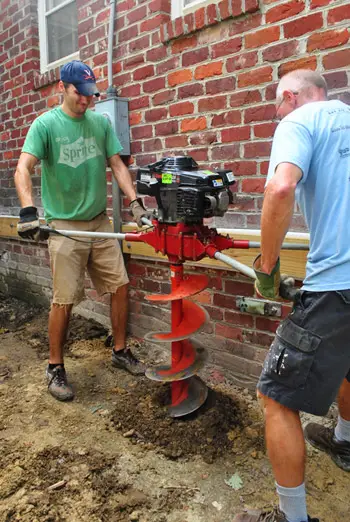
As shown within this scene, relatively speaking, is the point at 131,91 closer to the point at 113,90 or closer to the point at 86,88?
the point at 113,90

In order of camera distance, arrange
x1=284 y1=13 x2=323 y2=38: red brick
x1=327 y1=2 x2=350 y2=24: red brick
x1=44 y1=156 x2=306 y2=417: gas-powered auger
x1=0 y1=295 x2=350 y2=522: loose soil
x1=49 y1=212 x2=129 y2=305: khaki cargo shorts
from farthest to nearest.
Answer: x1=49 y1=212 x2=129 y2=305: khaki cargo shorts < x1=284 y1=13 x2=323 y2=38: red brick < x1=327 y1=2 x2=350 y2=24: red brick < x1=44 y1=156 x2=306 y2=417: gas-powered auger < x1=0 y1=295 x2=350 y2=522: loose soil

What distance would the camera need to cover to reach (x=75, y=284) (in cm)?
343

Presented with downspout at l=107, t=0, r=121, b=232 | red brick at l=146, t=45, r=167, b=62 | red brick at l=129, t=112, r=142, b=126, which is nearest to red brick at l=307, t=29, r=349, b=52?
red brick at l=146, t=45, r=167, b=62

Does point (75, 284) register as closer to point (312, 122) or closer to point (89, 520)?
point (89, 520)

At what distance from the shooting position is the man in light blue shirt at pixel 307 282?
5.55ft

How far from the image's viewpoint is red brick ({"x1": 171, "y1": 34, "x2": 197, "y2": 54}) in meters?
3.24

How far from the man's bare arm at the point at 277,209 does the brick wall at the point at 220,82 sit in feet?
3.75

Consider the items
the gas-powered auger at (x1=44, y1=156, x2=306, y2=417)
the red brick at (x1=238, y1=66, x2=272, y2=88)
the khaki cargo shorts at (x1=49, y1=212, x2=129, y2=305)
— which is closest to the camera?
the gas-powered auger at (x1=44, y1=156, x2=306, y2=417)

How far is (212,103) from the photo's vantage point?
318 centimetres

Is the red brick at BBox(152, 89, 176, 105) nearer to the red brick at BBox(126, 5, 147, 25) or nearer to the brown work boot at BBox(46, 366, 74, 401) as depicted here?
the red brick at BBox(126, 5, 147, 25)

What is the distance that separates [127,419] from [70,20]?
4.07 meters

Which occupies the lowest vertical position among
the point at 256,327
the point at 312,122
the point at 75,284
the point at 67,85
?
the point at 256,327

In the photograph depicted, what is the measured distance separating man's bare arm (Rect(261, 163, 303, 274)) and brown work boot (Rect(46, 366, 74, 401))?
→ 209cm

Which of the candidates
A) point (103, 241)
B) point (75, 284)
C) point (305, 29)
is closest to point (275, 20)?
point (305, 29)
